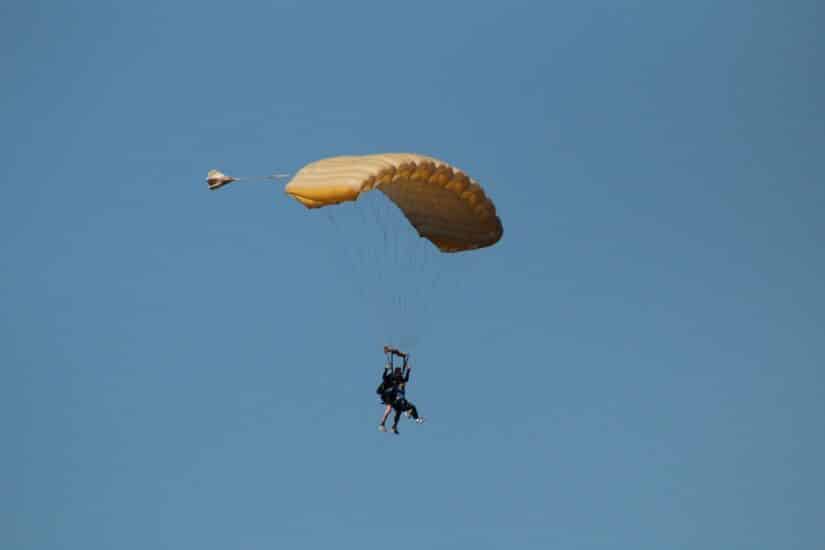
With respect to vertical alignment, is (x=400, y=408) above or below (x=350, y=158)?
below

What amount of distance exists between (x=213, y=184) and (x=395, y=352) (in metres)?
6.04

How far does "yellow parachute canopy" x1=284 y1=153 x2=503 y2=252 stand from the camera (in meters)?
47.4

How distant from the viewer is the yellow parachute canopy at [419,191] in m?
47.4

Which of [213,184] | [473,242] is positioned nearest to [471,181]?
[473,242]

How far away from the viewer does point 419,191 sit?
52.7m

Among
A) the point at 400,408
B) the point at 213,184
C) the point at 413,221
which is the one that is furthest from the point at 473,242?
the point at 213,184

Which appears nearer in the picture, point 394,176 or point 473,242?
point 394,176

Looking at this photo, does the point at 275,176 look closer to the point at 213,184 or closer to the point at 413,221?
the point at 213,184

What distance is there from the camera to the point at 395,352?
169 feet

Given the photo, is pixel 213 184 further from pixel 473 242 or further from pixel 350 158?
pixel 473 242

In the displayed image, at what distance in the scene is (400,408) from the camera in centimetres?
5141

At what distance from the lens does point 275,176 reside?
47594mm

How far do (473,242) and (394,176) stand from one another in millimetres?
6036

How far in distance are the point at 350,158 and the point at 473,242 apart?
572cm
